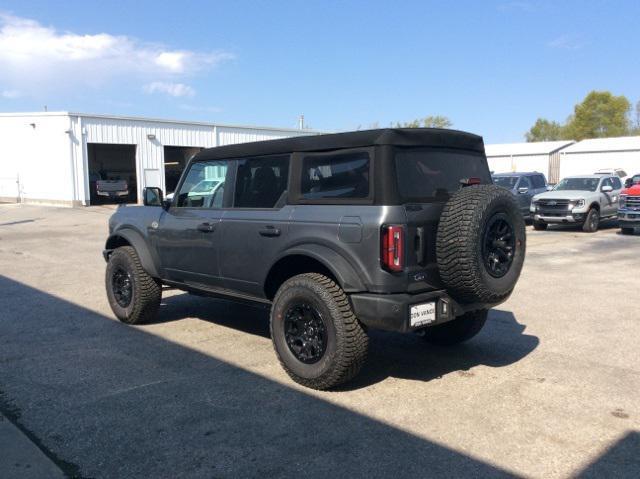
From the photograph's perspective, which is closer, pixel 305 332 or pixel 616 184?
pixel 305 332

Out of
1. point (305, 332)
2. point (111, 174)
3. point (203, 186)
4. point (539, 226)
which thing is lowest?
point (305, 332)

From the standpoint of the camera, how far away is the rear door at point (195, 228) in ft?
18.3

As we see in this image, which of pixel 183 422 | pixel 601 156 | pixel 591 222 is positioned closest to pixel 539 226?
pixel 591 222

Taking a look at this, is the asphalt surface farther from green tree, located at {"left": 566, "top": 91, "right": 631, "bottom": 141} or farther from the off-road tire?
green tree, located at {"left": 566, "top": 91, "right": 631, "bottom": 141}

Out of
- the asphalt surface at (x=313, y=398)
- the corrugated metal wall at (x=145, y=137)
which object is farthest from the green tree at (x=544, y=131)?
the asphalt surface at (x=313, y=398)

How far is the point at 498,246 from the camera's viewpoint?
450 cm

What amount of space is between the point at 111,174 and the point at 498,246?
111ft

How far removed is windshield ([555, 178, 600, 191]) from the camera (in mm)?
18453

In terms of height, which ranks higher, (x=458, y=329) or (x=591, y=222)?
(x=591, y=222)

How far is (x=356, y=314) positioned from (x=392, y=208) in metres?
0.84

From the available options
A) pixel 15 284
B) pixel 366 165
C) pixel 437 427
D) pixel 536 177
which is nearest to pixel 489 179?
pixel 366 165

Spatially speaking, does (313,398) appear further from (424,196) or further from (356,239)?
(424,196)

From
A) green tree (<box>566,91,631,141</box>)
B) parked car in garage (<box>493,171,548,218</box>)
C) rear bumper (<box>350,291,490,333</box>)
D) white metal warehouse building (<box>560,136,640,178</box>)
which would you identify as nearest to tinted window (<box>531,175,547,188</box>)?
parked car in garage (<box>493,171,548,218</box>)

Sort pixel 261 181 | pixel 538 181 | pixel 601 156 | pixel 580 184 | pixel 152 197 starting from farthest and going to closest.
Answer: pixel 601 156 → pixel 538 181 → pixel 580 184 → pixel 152 197 → pixel 261 181
